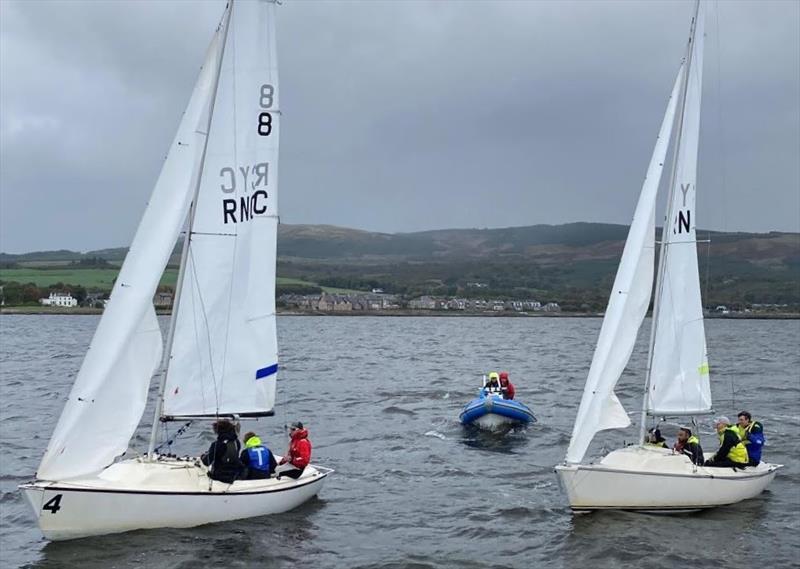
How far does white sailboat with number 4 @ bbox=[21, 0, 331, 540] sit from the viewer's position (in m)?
13.9

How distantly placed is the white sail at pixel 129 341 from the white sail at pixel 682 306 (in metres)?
8.99

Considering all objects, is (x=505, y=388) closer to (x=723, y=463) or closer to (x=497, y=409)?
(x=497, y=409)

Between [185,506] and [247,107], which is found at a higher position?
[247,107]

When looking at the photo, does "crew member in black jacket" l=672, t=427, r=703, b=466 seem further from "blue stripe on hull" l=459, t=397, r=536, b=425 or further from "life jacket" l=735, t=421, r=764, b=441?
"blue stripe on hull" l=459, t=397, r=536, b=425

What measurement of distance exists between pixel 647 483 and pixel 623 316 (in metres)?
3.01

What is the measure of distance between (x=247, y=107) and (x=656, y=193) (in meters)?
7.69

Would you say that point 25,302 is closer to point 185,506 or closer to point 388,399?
point 388,399

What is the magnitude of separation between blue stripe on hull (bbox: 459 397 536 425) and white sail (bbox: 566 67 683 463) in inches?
405

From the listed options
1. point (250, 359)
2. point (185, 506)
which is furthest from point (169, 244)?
point (185, 506)

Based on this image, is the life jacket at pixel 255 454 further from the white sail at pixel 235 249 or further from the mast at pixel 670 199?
the mast at pixel 670 199

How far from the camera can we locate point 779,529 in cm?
1641

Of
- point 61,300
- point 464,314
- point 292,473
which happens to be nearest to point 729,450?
point 292,473

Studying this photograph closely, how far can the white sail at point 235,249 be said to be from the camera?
50.5ft

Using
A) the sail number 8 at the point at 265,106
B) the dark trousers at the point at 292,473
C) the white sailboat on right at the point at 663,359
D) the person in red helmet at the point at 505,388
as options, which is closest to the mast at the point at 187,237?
the sail number 8 at the point at 265,106
